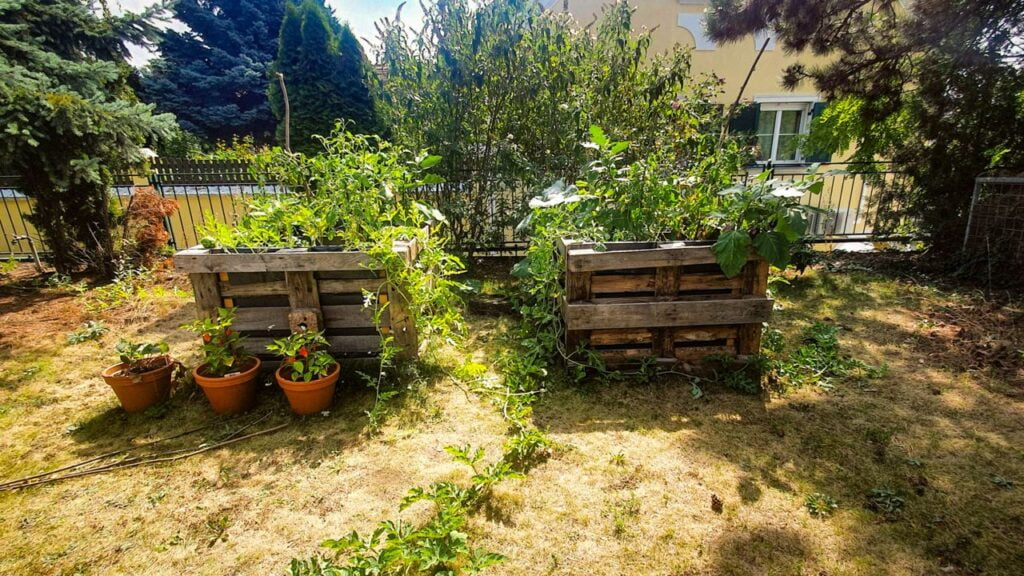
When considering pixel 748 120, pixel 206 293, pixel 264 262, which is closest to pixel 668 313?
pixel 264 262

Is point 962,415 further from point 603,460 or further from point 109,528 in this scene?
point 109,528

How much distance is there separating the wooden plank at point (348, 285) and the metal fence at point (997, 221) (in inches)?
242

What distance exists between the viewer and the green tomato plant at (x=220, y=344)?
248 centimetres

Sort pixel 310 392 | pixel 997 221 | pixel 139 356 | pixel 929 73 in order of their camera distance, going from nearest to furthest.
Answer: pixel 310 392 < pixel 139 356 < pixel 997 221 < pixel 929 73

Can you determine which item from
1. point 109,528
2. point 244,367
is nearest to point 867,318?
point 244,367

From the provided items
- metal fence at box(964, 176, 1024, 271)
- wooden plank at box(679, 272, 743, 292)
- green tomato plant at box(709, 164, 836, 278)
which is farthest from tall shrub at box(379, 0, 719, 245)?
metal fence at box(964, 176, 1024, 271)

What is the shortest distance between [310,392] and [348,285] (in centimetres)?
65

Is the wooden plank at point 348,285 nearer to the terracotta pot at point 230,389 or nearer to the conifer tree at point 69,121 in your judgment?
the terracotta pot at point 230,389

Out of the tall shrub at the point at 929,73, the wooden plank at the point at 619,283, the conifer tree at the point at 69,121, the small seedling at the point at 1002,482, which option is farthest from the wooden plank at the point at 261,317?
the tall shrub at the point at 929,73

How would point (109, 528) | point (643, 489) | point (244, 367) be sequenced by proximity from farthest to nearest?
point (244, 367) < point (643, 489) < point (109, 528)

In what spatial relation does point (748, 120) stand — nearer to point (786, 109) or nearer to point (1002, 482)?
point (786, 109)

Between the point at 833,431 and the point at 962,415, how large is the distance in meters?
0.80

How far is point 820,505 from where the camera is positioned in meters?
1.81

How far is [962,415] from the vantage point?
243 cm
